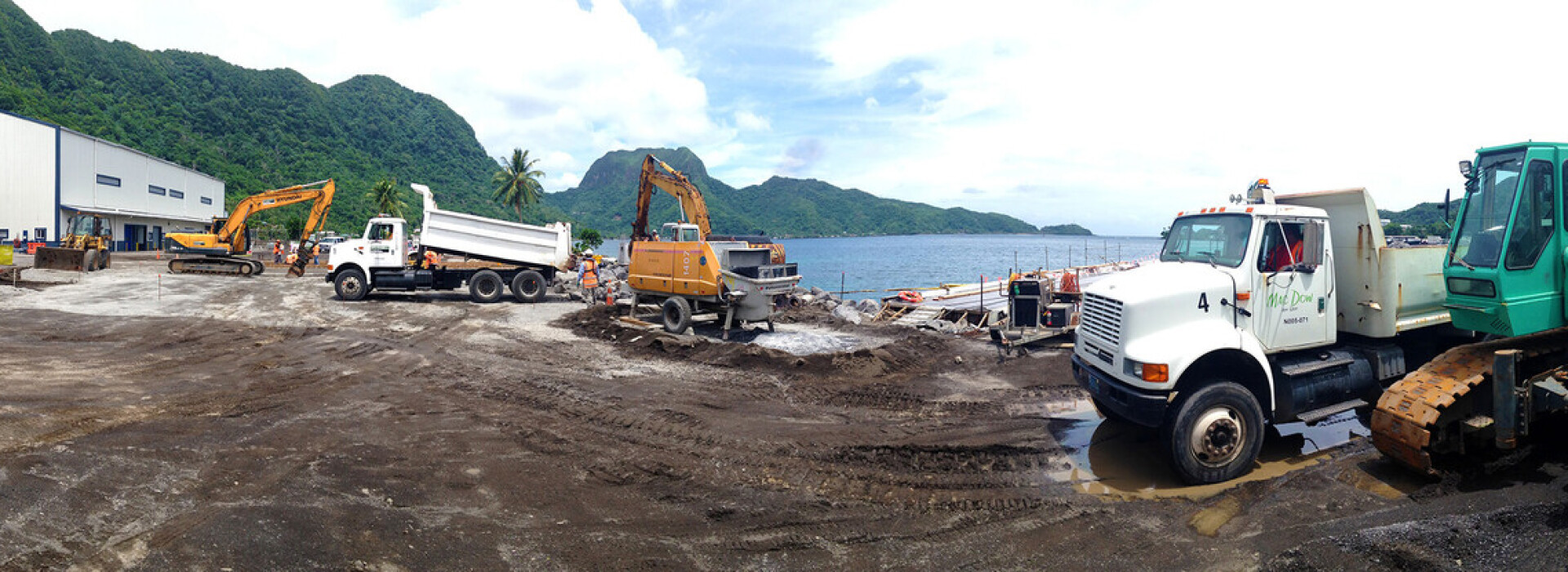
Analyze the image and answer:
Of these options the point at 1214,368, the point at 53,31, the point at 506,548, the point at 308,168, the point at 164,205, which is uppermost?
the point at 53,31

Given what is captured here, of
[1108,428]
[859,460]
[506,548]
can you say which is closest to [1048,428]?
[1108,428]

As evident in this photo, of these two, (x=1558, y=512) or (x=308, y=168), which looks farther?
(x=308, y=168)

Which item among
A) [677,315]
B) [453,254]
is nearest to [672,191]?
[677,315]

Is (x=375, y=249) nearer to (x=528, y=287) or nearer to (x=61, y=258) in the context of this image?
(x=528, y=287)

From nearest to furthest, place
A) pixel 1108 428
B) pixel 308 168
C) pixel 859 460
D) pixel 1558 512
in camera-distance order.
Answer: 1. pixel 1558 512
2. pixel 859 460
3. pixel 1108 428
4. pixel 308 168

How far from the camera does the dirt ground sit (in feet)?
15.1

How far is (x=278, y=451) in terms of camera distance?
256 inches

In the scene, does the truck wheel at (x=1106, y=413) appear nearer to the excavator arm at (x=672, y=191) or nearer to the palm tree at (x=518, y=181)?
the excavator arm at (x=672, y=191)

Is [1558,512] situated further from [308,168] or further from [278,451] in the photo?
[308,168]

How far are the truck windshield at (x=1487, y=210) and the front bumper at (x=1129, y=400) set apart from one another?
2992 mm

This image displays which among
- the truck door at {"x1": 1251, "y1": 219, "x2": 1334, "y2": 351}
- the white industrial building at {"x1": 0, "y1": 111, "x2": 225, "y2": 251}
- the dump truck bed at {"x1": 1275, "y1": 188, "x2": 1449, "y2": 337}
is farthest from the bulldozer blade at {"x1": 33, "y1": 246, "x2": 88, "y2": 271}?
the dump truck bed at {"x1": 1275, "y1": 188, "x2": 1449, "y2": 337}

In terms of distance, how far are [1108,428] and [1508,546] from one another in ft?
10.9

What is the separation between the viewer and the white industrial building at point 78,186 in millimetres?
40000

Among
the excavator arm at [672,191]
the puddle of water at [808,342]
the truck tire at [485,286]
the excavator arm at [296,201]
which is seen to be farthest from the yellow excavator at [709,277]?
the excavator arm at [296,201]
